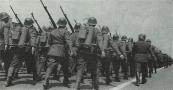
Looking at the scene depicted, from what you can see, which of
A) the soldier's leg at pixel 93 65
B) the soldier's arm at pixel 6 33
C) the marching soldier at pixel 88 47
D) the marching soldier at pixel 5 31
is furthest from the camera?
the marching soldier at pixel 5 31

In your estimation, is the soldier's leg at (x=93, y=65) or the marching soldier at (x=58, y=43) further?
the marching soldier at (x=58, y=43)

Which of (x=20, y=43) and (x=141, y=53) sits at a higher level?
(x=20, y=43)

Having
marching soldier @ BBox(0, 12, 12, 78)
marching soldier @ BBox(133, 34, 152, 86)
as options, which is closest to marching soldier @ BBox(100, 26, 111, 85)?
marching soldier @ BBox(133, 34, 152, 86)

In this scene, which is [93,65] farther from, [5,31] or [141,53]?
[141,53]

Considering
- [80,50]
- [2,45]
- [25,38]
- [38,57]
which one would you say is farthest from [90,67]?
[38,57]

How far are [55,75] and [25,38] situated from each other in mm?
3170

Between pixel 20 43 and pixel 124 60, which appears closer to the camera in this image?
pixel 20 43

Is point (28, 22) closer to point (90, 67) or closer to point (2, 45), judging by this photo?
point (2, 45)

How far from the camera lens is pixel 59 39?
1239 centimetres

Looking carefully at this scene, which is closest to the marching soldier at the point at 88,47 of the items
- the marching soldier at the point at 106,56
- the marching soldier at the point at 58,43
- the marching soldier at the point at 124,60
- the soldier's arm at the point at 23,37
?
the marching soldier at the point at 58,43

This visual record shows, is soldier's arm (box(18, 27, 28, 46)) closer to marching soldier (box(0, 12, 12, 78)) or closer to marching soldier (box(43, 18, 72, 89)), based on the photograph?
marching soldier (box(0, 12, 12, 78))

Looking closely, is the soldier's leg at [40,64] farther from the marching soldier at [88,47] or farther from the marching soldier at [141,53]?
the marching soldier at [141,53]

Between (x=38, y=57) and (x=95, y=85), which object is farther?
(x=38, y=57)

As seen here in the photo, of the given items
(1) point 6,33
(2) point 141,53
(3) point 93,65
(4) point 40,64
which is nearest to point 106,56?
(2) point 141,53
